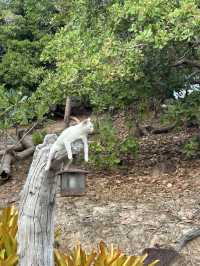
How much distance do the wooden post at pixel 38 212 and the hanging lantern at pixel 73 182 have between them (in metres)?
2.99

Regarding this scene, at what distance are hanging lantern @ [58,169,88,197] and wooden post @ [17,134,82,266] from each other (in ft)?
9.80

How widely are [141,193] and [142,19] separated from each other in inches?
95.5

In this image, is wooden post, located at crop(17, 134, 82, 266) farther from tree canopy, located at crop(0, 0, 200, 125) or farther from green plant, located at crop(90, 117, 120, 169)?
green plant, located at crop(90, 117, 120, 169)

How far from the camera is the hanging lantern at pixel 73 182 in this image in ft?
21.9

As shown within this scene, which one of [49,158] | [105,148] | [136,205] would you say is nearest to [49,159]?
[49,158]

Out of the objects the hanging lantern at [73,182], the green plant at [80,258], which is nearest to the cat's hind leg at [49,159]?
the green plant at [80,258]

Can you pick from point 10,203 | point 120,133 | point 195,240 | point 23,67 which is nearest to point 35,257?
point 195,240

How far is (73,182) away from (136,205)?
89 centimetres

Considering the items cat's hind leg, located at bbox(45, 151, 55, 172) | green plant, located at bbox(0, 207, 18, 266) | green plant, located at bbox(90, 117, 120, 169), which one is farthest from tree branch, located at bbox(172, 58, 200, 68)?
cat's hind leg, located at bbox(45, 151, 55, 172)

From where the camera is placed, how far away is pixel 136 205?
7.04 meters

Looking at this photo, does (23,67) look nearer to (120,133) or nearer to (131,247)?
(120,133)

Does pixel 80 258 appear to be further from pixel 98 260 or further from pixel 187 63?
pixel 187 63

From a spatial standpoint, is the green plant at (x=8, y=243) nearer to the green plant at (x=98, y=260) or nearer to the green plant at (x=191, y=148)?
the green plant at (x=98, y=260)

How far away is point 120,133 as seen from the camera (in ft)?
36.1
